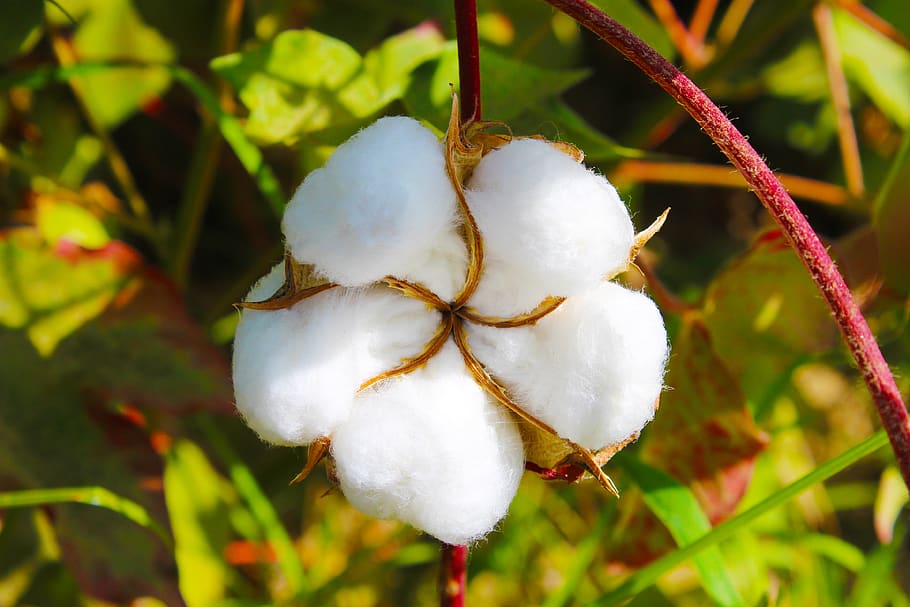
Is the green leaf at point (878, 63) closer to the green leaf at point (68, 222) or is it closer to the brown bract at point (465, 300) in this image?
the brown bract at point (465, 300)

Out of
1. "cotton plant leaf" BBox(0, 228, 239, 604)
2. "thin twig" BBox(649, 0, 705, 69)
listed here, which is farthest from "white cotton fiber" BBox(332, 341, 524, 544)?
"thin twig" BBox(649, 0, 705, 69)

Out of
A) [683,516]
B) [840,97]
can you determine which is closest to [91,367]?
[683,516]

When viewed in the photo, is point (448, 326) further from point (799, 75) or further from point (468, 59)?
point (799, 75)

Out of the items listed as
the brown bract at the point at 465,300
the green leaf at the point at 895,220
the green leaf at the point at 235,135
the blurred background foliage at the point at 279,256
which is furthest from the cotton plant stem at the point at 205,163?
the green leaf at the point at 895,220

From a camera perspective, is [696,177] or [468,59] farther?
[696,177]

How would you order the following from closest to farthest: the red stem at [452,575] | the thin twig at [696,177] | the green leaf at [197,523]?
the red stem at [452,575]
the green leaf at [197,523]
the thin twig at [696,177]

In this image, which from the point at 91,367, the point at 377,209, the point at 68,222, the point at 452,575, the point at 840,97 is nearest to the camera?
the point at 377,209

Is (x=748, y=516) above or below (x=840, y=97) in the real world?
below

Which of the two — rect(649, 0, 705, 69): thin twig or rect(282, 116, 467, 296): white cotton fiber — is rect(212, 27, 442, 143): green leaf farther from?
rect(649, 0, 705, 69): thin twig
